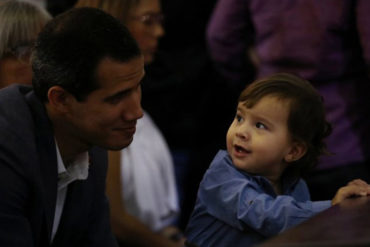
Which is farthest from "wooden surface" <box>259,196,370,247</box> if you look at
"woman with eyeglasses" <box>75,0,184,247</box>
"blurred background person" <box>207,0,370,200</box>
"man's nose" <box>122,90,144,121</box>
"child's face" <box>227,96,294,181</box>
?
"woman with eyeglasses" <box>75,0,184,247</box>

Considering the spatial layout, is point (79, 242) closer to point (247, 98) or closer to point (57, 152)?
point (57, 152)

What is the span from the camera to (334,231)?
5.37 feet

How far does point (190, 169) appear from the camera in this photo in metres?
4.37

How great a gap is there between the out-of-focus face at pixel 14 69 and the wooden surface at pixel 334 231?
4.37 ft

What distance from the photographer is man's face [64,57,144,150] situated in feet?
7.79

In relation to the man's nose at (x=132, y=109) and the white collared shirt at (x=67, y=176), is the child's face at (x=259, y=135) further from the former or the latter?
the white collared shirt at (x=67, y=176)

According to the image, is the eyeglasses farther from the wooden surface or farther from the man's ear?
the wooden surface

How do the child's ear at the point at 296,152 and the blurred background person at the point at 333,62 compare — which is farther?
the blurred background person at the point at 333,62

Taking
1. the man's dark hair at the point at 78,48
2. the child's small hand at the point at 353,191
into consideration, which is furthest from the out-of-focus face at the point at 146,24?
the child's small hand at the point at 353,191

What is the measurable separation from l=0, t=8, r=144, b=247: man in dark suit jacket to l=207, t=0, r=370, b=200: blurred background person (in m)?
1.07

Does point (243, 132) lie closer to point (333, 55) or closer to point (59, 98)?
point (59, 98)

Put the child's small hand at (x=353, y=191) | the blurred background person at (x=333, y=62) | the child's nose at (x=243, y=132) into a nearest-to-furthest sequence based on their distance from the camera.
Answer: the child's small hand at (x=353, y=191), the child's nose at (x=243, y=132), the blurred background person at (x=333, y=62)

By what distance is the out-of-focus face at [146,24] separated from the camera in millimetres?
3785

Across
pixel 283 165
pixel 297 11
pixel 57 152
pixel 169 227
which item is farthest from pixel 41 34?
pixel 169 227
